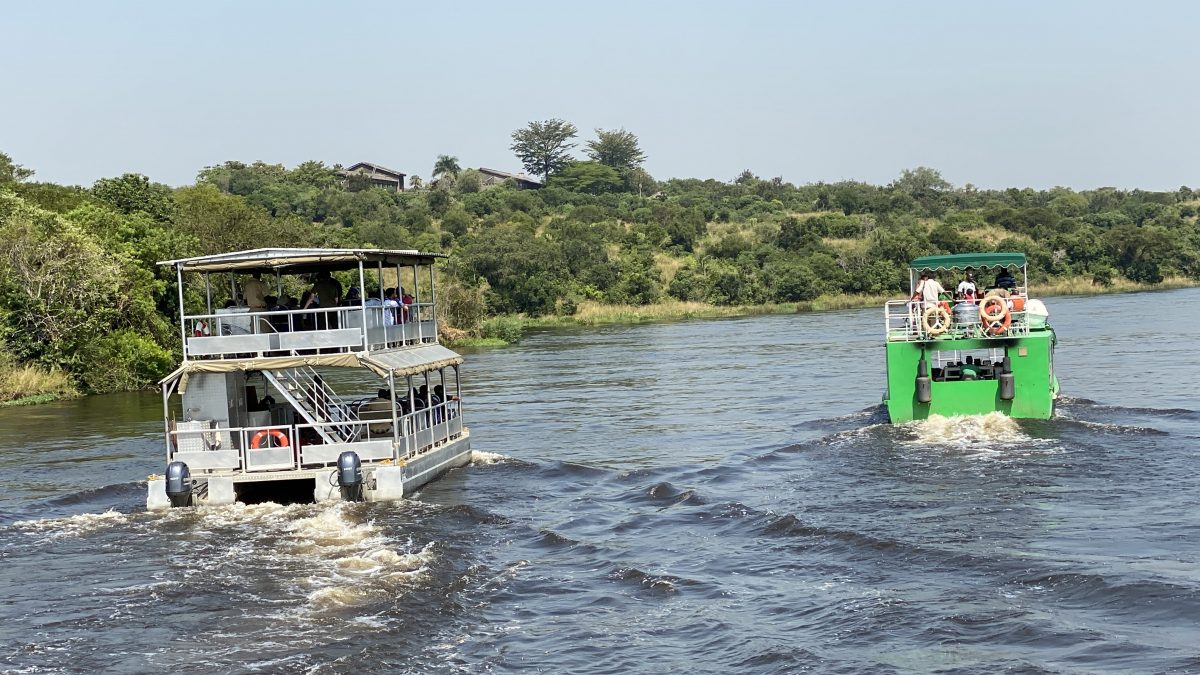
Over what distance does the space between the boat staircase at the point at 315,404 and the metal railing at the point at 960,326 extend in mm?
10809

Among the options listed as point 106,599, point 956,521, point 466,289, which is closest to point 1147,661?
point 956,521

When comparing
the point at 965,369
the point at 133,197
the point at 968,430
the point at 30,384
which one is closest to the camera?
the point at 968,430

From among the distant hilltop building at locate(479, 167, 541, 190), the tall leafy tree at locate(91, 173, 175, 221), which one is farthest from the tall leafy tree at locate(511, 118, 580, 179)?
the tall leafy tree at locate(91, 173, 175, 221)

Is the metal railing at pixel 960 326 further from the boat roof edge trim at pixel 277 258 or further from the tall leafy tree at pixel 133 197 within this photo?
the tall leafy tree at pixel 133 197

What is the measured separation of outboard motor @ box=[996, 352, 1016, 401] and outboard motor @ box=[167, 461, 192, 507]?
1558 centimetres

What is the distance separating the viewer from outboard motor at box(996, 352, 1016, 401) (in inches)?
1038

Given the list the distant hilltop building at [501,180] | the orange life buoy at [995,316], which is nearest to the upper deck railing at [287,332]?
the orange life buoy at [995,316]

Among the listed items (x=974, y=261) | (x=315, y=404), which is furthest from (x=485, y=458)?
(x=974, y=261)

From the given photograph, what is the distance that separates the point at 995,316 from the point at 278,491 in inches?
562

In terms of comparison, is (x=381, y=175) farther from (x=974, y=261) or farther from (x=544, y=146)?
(x=974, y=261)

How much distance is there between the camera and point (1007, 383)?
1038 inches

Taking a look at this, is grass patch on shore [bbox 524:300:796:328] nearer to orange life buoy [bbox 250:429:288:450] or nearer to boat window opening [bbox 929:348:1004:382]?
boat window opening [bbox 929:348:1004:382]

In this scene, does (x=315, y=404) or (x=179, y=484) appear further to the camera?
(x=315, y=404)

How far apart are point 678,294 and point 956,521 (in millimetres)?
73203
